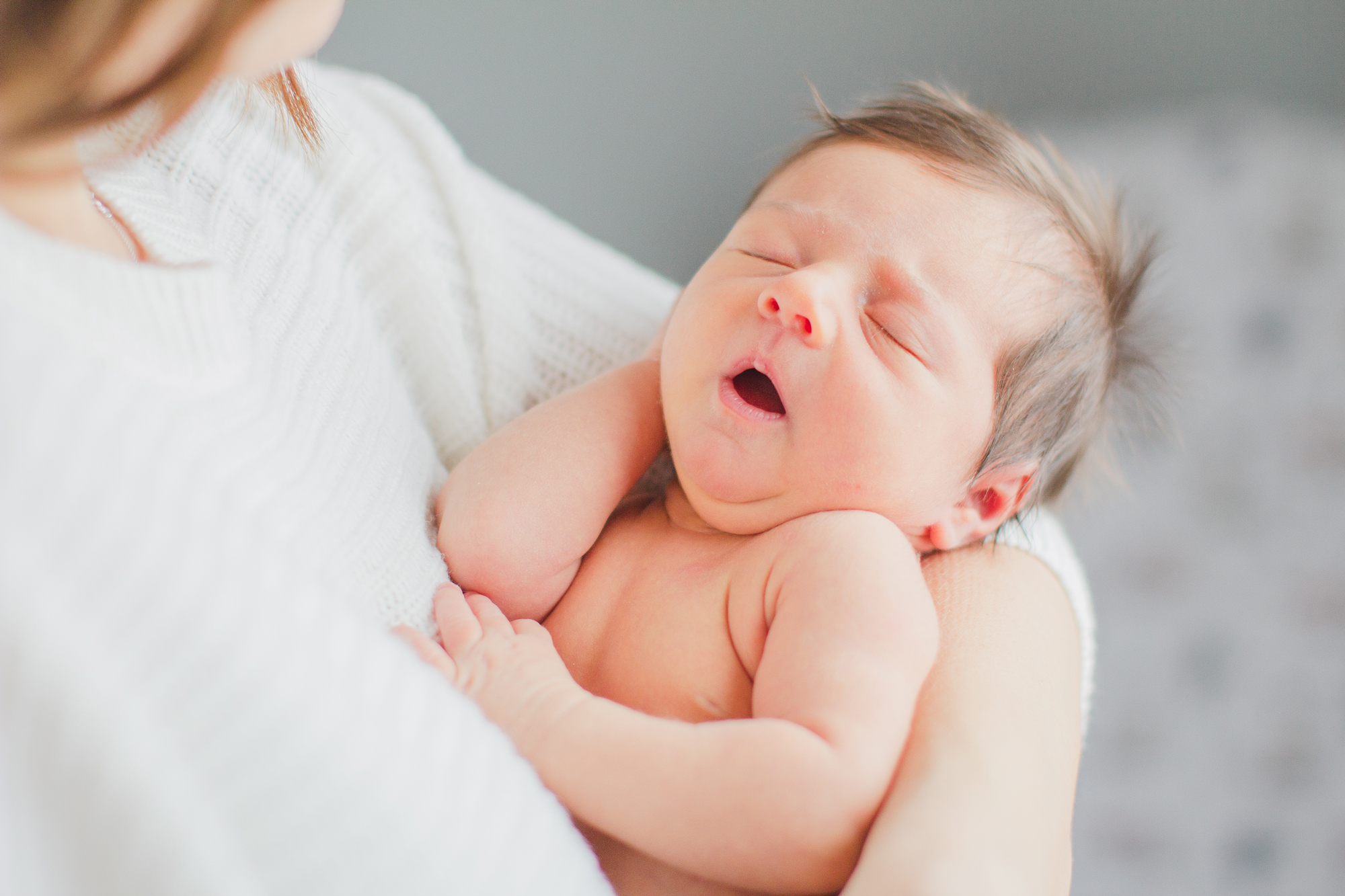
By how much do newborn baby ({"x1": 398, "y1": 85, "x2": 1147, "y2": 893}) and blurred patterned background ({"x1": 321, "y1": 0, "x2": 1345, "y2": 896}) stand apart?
0.80 m

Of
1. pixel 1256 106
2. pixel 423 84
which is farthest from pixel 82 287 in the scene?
pixel 1256 106

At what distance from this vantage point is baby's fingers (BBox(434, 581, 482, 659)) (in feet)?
2.02

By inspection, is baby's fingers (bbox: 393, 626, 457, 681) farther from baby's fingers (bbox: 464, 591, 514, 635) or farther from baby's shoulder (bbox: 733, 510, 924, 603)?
baby's shoulder (bbox: 733, 510, 924, 603)

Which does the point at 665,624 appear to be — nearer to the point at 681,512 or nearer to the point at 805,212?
the point at 681,512

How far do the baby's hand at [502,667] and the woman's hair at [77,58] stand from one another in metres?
0.34

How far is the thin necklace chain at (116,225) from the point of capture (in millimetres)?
564

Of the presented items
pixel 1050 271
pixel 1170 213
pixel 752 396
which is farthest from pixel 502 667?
pixel 1170 213

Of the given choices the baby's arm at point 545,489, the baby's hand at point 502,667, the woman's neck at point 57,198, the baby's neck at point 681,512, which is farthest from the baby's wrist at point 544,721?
the woman's neck at point 57,198

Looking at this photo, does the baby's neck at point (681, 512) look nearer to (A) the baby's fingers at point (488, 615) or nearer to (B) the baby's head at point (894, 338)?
(B) the baby's head at point (894, 338)

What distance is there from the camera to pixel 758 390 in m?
0.76

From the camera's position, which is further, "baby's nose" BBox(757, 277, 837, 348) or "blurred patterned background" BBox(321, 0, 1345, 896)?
"blurred patterned background" BBox(321, 0, 1345, 896)

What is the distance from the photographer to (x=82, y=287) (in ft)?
1.51

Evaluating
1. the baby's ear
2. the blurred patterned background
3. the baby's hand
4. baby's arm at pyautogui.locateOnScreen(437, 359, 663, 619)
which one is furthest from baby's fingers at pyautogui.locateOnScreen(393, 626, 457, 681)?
the blurred patterned background

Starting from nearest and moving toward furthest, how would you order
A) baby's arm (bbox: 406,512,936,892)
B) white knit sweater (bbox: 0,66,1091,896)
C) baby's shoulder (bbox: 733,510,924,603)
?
white knit sweater (bbox: 0,66,1091,896)
baby's arm (bbox: 406,512,936,892)
baby's shoulder (bbox: 733,510,924,603)
